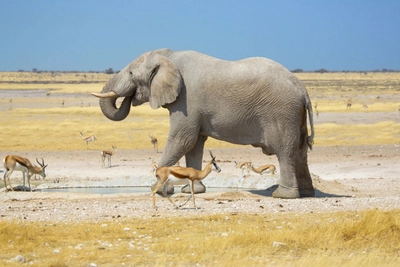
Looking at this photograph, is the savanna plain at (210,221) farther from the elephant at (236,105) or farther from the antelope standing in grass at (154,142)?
the antelope standing in grass at (154,142)

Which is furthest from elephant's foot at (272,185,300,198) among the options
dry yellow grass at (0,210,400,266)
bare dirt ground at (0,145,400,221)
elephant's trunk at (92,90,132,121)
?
elephant's trunk at (92,90,132,121)

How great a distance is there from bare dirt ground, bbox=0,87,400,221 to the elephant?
1002mm

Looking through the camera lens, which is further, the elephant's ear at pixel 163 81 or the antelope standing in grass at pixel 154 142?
the antelope standing in grass at pixel 154 142

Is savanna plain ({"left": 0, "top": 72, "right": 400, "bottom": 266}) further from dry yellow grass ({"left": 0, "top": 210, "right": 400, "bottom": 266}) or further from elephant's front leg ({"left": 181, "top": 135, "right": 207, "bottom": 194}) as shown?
elephant's front leg ({"left": 181, "top": 135, "right": 207, "bottom": 194})

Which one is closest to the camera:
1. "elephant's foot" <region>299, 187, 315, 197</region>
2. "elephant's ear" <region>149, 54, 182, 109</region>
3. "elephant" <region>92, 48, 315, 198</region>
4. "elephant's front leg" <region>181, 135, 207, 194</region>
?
"elephant" <region>92, 48, 315, 198</region>

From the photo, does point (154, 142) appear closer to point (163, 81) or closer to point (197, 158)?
point (197, 158)

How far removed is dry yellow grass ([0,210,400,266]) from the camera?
9.59 m

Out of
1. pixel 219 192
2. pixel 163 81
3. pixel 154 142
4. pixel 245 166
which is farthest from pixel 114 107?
pixel 154 142

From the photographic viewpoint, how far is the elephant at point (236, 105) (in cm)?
1575

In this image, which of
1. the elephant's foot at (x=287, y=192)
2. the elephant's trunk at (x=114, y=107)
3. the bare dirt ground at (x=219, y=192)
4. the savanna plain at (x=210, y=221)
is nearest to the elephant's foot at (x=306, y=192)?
the bare dirt ground at (x=219, y=192)

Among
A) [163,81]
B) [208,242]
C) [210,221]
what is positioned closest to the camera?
[208,242]

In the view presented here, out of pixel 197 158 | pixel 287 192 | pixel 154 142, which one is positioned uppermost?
pixel 197 158

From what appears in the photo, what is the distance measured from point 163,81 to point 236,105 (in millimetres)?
1672

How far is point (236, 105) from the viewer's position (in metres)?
16.0
